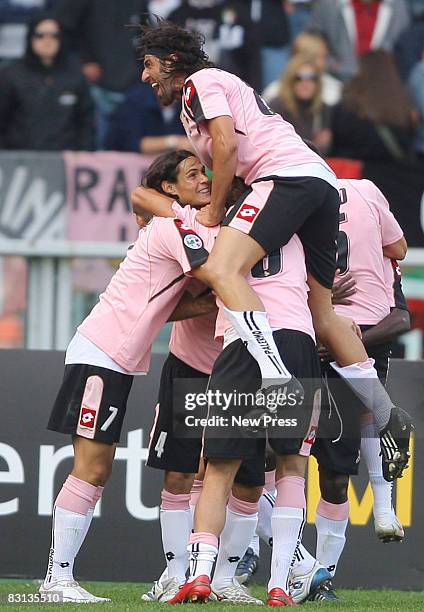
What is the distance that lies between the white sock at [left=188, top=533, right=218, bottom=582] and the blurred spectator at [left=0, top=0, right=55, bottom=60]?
25.6 feet

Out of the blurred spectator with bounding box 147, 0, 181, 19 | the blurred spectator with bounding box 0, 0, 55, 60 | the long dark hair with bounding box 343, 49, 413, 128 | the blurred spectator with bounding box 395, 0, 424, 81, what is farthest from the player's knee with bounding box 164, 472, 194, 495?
the blurred spectator with bounding box 0, 0, 55, 60

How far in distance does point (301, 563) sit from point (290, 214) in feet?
6.03

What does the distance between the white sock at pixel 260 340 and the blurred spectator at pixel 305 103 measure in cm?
555

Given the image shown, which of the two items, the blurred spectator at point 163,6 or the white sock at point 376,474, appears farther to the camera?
the blurred spectator at point 163,6

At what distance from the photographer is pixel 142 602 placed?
6125 millimetres

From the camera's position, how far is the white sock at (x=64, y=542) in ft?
20.0

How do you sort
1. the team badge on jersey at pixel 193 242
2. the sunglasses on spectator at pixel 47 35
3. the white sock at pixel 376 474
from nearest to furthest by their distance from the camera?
1. the team badge on jersey at pixel 193 242
2. the white sock at pixel 376 474
3. the sunglasses on spectator at pixel 47 35

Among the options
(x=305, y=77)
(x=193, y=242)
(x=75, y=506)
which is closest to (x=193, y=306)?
(x=193, y=242)

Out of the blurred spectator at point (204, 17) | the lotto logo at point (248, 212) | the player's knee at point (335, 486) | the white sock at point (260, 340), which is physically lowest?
the player's knee at point (335, 486)

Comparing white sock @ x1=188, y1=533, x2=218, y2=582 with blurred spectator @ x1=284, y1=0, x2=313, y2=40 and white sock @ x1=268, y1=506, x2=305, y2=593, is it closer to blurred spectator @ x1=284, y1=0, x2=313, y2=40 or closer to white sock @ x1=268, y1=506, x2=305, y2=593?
white sock @ x1=268, y1=506, x2=305, y2=593

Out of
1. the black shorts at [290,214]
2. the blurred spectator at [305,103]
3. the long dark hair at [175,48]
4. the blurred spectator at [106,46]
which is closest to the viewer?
the black shorts at [290,214]

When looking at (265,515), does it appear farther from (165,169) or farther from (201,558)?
(165,169)

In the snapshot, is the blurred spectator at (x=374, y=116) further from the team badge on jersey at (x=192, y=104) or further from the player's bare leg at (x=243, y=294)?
the player's bare leg at (x=243, y=294)

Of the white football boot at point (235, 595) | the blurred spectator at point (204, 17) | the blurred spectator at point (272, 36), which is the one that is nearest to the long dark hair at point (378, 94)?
the blurred spectator at point (272, 36)
